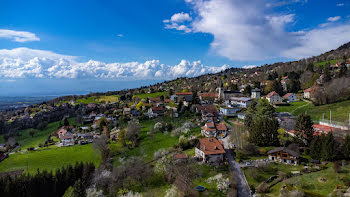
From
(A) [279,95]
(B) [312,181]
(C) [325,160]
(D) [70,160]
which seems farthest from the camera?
(A) [279,95]

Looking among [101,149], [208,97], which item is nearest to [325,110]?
[208,97]

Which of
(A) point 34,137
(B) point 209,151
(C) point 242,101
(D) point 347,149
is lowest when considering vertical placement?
(A) point 34,137

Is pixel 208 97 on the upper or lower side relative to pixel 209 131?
upper

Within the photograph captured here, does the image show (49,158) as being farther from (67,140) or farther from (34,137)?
(34,137)

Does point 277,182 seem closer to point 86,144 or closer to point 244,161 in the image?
point 244,161

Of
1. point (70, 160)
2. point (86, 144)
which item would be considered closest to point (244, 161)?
point (70, 160)

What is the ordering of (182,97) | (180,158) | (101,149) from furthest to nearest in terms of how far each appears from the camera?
(182,97)
(101,149)
(180,158)

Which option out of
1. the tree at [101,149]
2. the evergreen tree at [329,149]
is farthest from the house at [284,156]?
the tree at [101,149]
